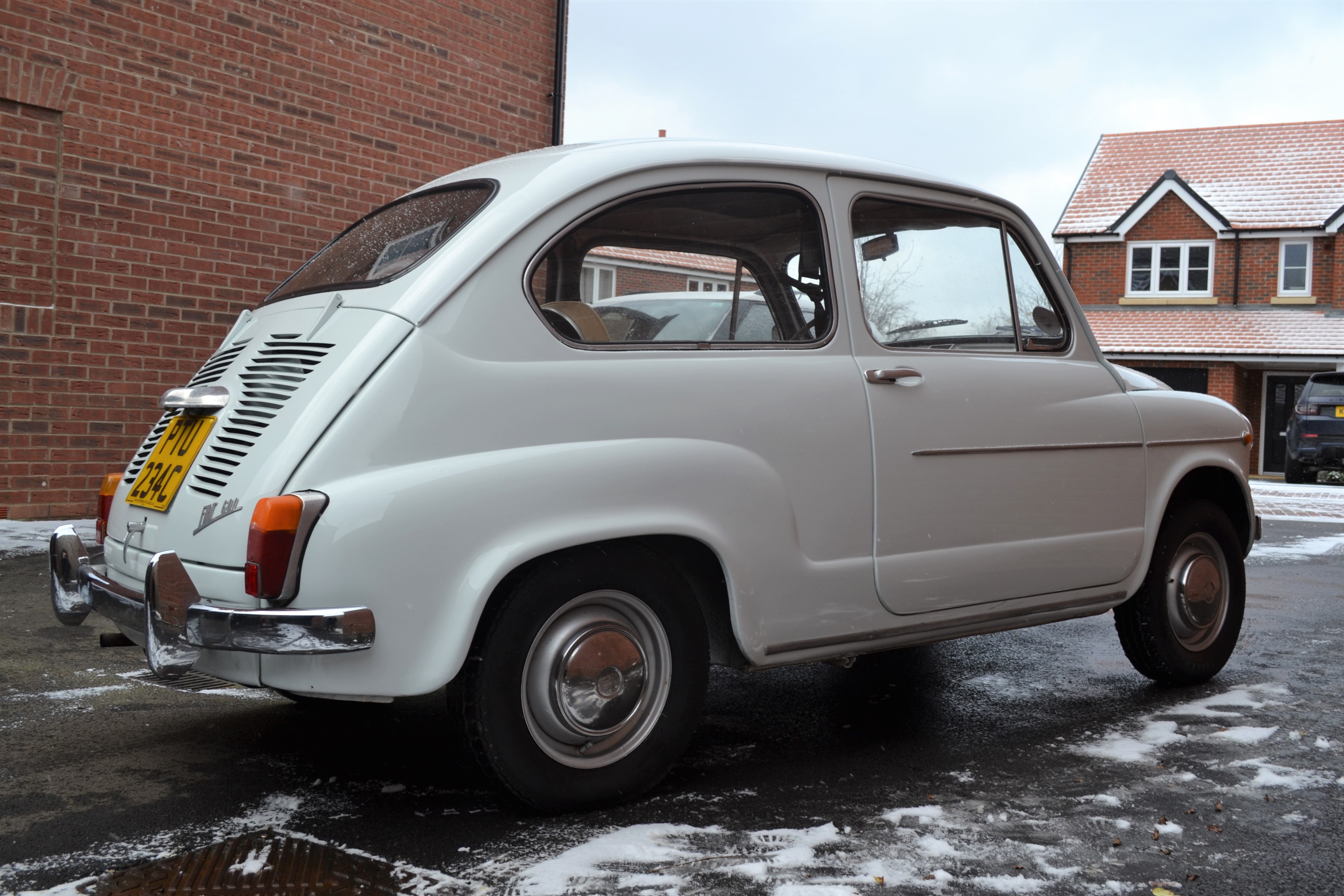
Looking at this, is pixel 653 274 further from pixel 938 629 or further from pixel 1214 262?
pixel 1214 262

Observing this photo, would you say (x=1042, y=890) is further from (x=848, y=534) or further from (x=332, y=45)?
(x=332, y=45)

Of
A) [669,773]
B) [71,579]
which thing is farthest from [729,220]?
[71,579]

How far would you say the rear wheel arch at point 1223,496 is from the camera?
470 centimetres

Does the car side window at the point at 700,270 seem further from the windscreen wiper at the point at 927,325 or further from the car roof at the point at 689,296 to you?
the windscreen wiper at the point at 927,325

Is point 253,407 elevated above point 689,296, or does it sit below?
below

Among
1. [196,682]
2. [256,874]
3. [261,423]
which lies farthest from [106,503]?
[256,874]

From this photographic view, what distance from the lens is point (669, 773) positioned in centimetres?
345

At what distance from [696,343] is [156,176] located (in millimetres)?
6304

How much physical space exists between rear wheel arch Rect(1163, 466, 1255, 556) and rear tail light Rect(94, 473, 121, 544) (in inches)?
148

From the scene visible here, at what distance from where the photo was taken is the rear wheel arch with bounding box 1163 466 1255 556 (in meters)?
4.70

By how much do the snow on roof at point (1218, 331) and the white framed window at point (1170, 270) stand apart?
55cm

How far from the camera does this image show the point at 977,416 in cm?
379

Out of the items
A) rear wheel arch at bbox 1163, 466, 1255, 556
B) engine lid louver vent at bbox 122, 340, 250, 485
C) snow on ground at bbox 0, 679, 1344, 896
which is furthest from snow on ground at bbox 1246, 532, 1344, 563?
engine lid louver vent at bbox 122, 340, 250, 485

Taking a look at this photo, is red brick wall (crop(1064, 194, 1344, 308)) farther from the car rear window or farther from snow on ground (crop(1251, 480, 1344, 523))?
snow on ground (crop(1251, 480, 1344, 523))
